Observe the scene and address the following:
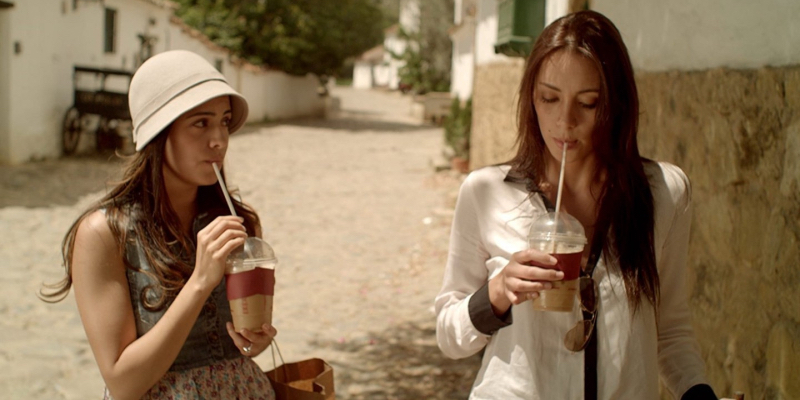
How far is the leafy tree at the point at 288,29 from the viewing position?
25.8 metres

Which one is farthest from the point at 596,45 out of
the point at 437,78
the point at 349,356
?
the point at 437,78

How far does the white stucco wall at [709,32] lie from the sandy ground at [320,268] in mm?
1948

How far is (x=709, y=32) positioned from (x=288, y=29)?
2483cm

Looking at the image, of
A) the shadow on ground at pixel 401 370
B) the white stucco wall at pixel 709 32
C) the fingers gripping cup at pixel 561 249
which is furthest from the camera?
the shadow on ground at pixel 401 370

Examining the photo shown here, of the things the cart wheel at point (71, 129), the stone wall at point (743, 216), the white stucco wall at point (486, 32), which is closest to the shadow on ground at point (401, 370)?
the stone wall at point (743, 216)

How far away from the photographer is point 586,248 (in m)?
1.95

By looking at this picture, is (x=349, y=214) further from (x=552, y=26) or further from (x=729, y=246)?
(x=552, y=26)

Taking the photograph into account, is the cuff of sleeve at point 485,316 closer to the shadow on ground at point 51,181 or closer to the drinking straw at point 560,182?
the drinking straw at point 560,182

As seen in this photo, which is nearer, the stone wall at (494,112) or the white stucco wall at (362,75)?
the stone wall at (494,112)

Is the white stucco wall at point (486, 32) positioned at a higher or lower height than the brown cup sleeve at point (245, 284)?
higher

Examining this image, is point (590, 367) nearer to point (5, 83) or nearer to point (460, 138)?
point (460, 138)

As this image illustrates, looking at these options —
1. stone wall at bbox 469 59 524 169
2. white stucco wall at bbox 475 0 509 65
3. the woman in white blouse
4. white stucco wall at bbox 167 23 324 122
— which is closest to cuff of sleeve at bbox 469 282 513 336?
the woman in white blouse

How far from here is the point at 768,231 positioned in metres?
2.62

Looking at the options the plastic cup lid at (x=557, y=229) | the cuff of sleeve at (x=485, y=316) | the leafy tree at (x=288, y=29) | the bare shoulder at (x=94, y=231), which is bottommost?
the cuff of sleeve at (x=485, y=316)
